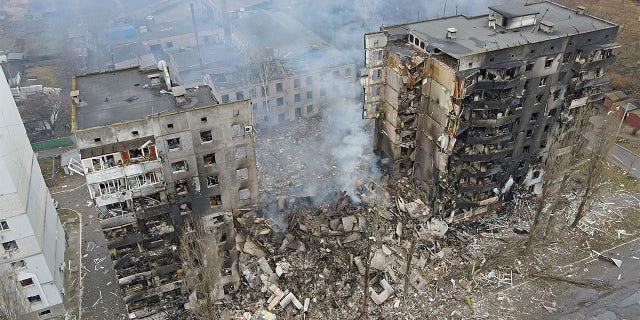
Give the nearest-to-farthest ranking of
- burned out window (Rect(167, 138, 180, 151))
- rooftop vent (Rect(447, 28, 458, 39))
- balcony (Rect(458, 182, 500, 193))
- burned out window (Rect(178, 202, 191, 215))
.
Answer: burned out window (Rect(167, 138, 180, 151)) → burned out window (Rect(178, 202, 191, 215)) → rooftop vent (Rect(447, 28, 458, 39)) → balcony (Rect(458, 182, 500, 193))

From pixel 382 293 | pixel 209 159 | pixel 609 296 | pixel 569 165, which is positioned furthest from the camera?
pixel 569 165

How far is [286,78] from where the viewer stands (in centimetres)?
5950

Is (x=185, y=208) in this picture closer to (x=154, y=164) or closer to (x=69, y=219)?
(x=154, y=164)

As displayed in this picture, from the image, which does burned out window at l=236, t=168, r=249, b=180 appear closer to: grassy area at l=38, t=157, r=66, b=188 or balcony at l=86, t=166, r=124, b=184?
balcony at l=86, t=166, r=124, b=184

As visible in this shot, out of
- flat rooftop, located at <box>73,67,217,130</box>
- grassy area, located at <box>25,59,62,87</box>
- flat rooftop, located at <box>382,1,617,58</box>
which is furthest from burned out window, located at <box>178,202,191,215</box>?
grassy area, located at <box>25,59,62,87</box>

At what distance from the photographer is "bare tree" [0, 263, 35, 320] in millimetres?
30359

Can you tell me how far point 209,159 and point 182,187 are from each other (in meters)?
2.62

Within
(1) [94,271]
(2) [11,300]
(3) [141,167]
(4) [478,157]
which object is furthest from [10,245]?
(4) [478,157]

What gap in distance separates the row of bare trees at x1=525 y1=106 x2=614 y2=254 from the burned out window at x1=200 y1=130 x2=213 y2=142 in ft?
89.8

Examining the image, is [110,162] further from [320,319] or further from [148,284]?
[320,319]

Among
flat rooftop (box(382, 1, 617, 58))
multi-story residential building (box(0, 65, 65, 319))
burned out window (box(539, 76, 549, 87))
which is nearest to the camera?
multi-story residential building (box(0, 65, 65, 319))

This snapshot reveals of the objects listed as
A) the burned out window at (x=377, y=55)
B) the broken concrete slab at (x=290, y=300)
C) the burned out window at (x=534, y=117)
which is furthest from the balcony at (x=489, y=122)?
the broken concrete slab at (x=290, y=300)

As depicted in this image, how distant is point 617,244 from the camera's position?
44188 mm

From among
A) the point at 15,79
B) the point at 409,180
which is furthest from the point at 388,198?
the point at 15,79
